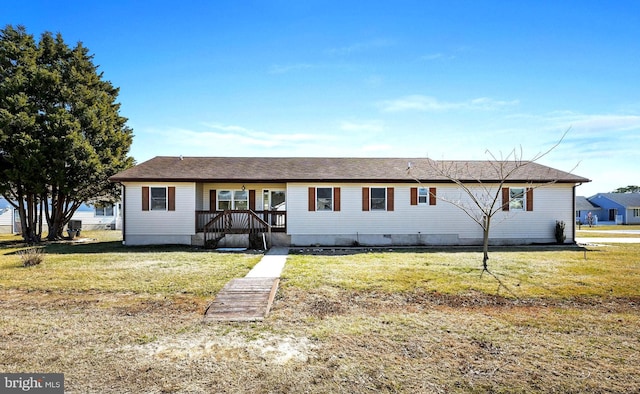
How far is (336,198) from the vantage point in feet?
58.2

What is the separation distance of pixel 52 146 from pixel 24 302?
14930 mm

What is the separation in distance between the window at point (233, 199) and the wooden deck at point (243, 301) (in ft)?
35.1

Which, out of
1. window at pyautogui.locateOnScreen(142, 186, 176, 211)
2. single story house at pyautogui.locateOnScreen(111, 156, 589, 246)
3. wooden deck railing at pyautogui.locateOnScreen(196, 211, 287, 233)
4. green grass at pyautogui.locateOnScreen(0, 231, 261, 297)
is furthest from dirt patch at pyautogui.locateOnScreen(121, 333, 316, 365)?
window at pyautogui.locateOnScreen(142, 186, 176, 211)

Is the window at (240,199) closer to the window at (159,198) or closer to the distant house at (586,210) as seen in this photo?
the window at (159,198)

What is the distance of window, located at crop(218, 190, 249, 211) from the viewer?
1908cm

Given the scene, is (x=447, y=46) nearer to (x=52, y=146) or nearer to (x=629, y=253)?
(x=629, y=253)

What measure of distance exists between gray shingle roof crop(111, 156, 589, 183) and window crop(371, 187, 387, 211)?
70 cm

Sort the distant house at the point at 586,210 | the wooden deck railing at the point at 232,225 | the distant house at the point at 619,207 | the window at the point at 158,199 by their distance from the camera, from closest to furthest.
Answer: the wooden deck railing at the point at 232,225
the window at the point at 158,199
the distant house at the point at 619,207
the distant house at the point at 586,210

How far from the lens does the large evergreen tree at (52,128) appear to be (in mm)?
18078

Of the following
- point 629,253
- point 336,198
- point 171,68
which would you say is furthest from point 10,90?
point 629,253

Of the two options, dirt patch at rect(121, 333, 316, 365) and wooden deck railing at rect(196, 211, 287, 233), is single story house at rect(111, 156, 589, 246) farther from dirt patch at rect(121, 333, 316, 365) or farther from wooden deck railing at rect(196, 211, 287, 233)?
dirt patch at rect(121, 333, 316, 365)

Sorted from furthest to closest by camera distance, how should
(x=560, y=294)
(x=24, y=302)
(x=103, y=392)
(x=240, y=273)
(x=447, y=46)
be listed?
1. (x=447, y=46)
2. (x=240, y=273)
3. (x=560, y=294)
4. (x=24, y=302)
5. (x=103, y=392)

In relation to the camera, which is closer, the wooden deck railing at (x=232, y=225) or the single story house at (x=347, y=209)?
the wooden deck railing at (x=232, y=225)

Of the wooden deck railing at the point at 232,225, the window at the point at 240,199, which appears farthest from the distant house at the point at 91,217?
the wooden deck railing at the point at 232,225
